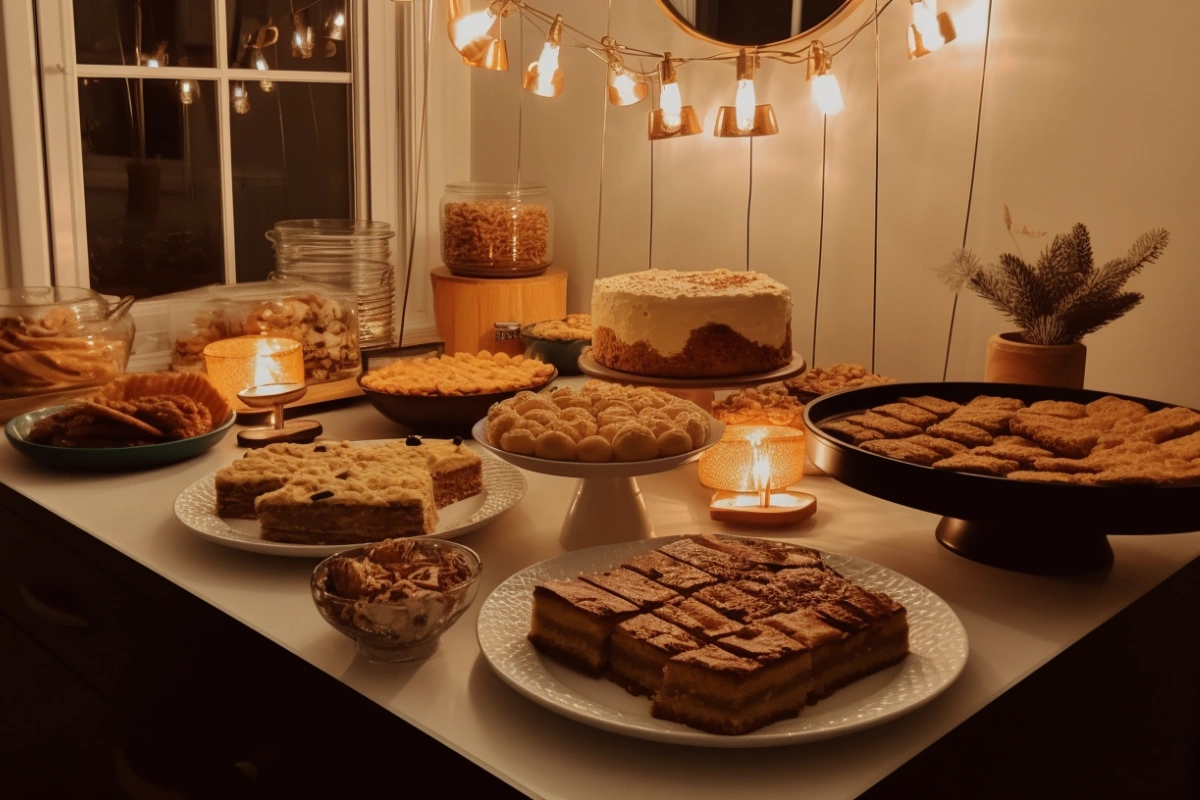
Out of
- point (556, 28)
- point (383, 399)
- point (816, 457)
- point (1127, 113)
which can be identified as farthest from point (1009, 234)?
point (383, 399)

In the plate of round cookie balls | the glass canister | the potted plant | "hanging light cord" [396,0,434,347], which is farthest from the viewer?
"hanging light cord" [396,0,434,347]

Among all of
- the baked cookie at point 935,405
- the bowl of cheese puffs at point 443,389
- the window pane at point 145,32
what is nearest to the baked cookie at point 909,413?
the baked cookie at point 935,405

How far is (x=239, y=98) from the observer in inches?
84.0

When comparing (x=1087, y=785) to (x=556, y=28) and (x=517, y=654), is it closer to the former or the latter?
(x=517, y=654)

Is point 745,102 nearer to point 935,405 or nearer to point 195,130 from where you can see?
point 935,405

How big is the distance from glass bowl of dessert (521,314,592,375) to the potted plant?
660mm

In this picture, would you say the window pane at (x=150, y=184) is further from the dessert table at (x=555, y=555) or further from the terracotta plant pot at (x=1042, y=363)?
the terracotta plant pot at (x=1042, y=363)

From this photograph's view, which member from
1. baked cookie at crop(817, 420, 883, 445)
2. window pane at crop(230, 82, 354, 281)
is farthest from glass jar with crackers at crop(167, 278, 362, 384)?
baked cookie at crop(817, 420, 883, 445)

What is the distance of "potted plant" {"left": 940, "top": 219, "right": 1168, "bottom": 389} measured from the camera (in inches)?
55.0

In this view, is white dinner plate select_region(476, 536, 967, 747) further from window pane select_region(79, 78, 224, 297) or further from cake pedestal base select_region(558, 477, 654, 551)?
window pane select_region(79, 78, 224, 297)

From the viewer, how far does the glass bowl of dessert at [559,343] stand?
1.89m

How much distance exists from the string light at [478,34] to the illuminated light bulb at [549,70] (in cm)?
5

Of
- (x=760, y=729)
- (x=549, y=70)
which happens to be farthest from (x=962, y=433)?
(x=549, y=70)

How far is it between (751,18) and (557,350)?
63cm
